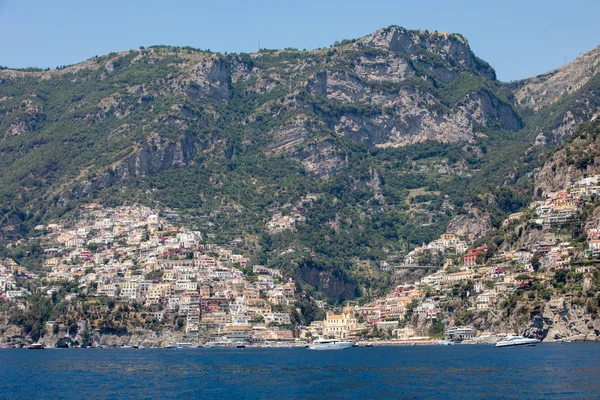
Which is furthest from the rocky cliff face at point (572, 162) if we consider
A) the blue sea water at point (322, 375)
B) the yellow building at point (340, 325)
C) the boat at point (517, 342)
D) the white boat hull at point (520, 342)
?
the blue sea water at point (322, 375)

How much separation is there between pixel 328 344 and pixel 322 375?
60.0 metres

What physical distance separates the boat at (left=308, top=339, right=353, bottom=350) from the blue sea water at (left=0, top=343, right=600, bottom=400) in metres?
20.0

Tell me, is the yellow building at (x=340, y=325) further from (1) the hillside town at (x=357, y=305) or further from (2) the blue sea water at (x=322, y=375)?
(2) the blue sea water at (x=322, y=375)

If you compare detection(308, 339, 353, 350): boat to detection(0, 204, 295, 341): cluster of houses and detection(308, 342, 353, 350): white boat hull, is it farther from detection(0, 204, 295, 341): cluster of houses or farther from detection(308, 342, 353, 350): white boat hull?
detection(0, 204, 295, 341): cluster of houses

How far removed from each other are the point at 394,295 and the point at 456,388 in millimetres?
102961

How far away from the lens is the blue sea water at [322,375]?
280 feet

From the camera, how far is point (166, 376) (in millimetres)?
104250

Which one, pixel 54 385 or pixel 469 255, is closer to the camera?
pixel 54 385

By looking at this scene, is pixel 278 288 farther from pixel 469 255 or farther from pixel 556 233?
pixel 556 233

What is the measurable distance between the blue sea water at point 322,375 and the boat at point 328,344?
20.0 m

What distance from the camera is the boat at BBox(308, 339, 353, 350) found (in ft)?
530

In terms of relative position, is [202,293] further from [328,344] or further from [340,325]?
[328,344]

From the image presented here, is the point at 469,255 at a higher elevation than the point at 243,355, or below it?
higher

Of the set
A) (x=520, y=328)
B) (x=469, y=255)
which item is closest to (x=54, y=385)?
(x=520, y=328)
